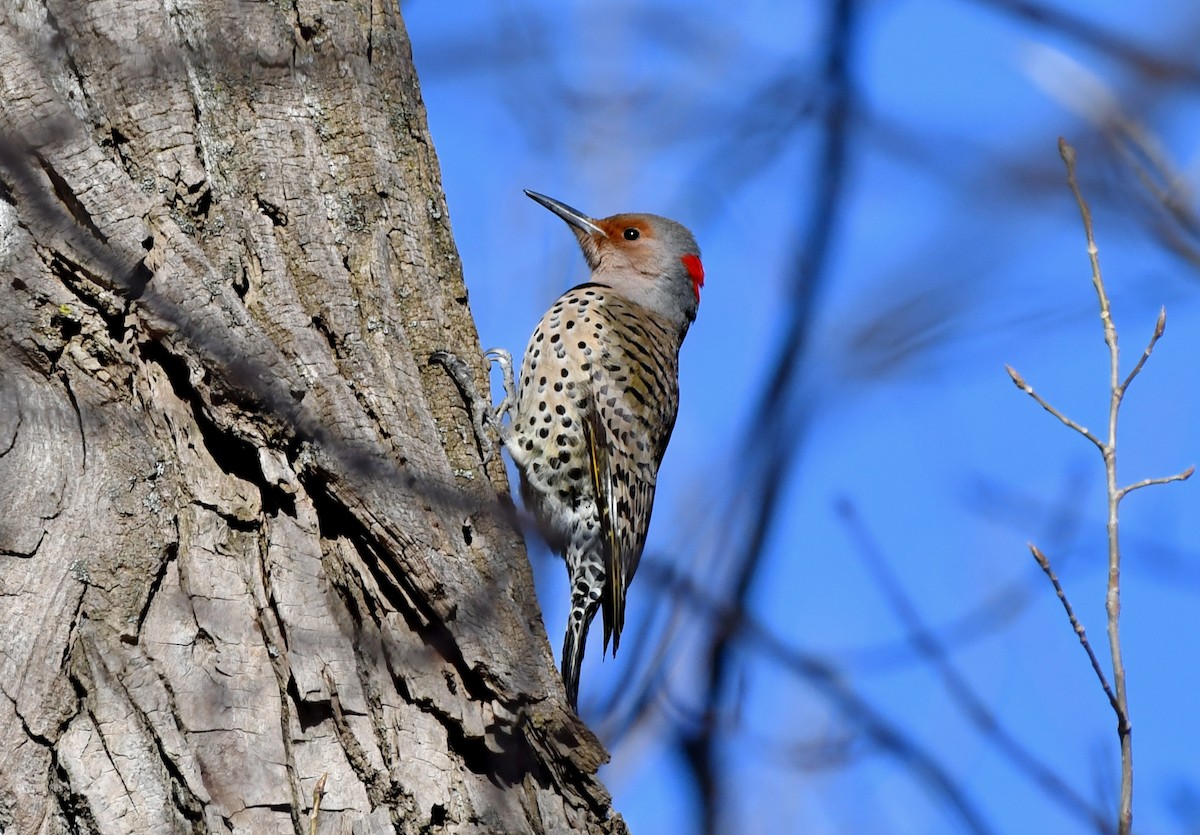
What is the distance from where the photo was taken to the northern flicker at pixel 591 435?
14.0 ft

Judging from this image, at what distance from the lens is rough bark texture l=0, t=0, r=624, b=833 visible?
206cm

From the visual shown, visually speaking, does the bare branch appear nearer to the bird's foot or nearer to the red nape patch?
the bird's foot

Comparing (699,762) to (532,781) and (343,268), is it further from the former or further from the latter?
(343,268)

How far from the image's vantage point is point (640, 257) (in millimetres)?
5273

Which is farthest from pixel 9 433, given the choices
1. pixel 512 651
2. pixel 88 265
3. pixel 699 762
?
pixel 699 762

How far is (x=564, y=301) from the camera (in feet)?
15.4

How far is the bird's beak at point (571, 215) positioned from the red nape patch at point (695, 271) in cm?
40

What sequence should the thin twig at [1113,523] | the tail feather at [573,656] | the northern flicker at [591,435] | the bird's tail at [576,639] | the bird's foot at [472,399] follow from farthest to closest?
1. the northern flicker at [591,435]
2. the bird's tail at [576,639]
3. the tail feather at [573,656]
4. the bird's foot at [472,399]
5. the thin twig at [1113,523]

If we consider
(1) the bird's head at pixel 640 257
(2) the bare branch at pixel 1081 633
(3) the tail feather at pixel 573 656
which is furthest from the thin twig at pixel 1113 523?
(1) the bird's head at pixel 640 257

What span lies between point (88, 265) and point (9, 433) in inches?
13.0

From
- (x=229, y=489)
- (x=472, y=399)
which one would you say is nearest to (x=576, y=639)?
(x=472, y=399)

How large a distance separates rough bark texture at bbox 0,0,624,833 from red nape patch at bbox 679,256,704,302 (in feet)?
9.21

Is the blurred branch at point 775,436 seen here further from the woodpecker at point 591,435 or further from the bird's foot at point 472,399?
the woodpecker at point 591,435

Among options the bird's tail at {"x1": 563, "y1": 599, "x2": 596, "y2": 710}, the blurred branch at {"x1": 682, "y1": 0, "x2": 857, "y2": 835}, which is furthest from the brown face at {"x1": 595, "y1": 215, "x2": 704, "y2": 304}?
the blurred branch at {"x1": 682, "y1": 0, "x2": 857, "y2": 835}
